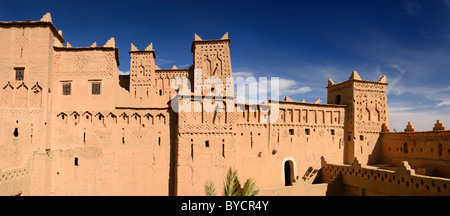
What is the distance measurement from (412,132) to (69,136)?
26.6 metres

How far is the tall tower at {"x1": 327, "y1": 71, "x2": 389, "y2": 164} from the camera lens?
22969 mm

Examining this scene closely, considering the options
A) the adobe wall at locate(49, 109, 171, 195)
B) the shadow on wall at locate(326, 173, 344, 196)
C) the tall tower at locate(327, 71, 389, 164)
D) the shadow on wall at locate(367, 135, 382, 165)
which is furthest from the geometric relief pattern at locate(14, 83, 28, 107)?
the shadow on wall at locate(367, 135, 382, 165)

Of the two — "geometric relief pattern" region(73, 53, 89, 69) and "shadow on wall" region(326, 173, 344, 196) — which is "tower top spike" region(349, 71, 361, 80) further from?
"geometric relief pattern" region(73, 53, 89, 69)

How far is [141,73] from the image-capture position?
24.2 m

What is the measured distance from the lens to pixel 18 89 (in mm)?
16766

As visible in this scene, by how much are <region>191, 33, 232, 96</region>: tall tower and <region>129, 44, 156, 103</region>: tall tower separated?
197 inches

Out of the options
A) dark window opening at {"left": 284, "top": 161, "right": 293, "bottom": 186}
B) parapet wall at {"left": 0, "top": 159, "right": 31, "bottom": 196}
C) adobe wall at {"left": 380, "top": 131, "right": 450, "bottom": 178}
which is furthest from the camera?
dark window opening at {"left": 284, "top": 161, "right": 293, "bottom": 186}

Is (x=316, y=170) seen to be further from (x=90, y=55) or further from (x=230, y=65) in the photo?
(x=90, y=55)

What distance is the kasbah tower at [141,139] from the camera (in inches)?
650

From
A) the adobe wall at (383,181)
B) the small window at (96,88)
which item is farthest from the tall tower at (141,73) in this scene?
the adobe wall at (383,181)

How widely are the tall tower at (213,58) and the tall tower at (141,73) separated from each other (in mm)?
4994

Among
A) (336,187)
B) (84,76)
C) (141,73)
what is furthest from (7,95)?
(336,187)

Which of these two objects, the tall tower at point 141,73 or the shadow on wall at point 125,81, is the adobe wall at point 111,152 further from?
the shadow on wall at point 125,81

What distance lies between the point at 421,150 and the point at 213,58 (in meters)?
18.4
